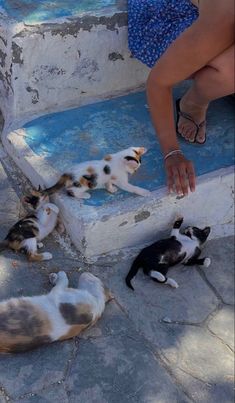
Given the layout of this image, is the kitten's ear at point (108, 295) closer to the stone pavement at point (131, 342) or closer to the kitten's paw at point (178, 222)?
the stone pavement at point (131, 342)

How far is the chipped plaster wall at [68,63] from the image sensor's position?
10.4 feet

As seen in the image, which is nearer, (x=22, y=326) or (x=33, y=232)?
(x=22, y=326)

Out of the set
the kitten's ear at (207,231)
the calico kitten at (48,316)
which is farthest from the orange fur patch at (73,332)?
the kitten's ear at (207,231)

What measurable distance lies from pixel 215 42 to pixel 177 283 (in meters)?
1.16

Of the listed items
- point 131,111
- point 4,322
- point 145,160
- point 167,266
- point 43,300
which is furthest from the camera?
point 131,111

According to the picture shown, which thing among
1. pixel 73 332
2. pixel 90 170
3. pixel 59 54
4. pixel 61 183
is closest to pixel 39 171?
pixel 61 183

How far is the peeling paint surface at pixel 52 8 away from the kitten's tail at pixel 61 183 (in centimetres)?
88

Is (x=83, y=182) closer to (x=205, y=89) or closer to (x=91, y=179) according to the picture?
(x=91, y=179)

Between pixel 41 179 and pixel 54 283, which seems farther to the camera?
pixel 41 179

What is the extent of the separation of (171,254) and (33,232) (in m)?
0.67

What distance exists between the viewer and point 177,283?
9.77 feet

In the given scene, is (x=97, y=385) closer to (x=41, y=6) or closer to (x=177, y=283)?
(x=177, y=283)

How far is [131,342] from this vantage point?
2654 millimetres

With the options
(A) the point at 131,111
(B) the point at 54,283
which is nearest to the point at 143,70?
(A) the point at 131,111
